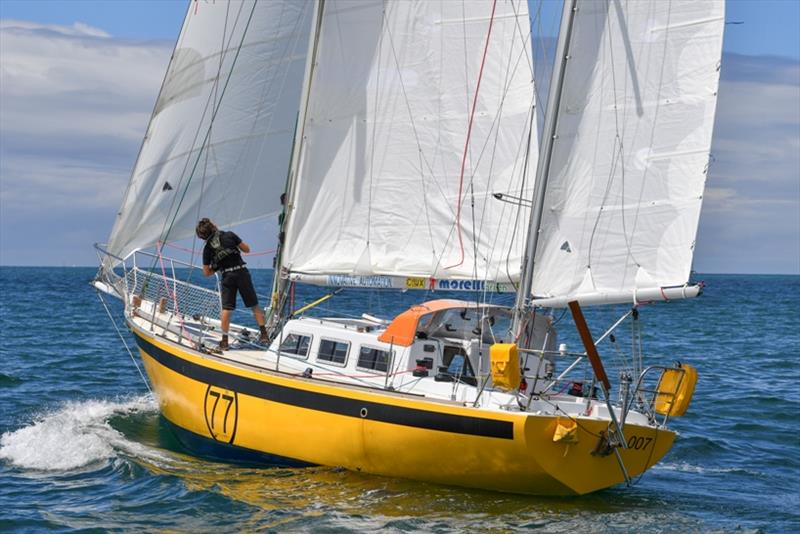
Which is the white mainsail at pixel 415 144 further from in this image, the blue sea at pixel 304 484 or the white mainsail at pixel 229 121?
the blue sea at pixel 304 484

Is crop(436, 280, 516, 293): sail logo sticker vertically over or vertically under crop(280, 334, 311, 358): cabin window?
over

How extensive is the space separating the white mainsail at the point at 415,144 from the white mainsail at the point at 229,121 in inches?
24.3

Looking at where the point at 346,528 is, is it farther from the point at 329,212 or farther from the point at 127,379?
the point at 127,379

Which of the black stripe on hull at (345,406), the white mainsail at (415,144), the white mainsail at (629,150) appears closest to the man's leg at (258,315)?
the white mainsail at (415,144)

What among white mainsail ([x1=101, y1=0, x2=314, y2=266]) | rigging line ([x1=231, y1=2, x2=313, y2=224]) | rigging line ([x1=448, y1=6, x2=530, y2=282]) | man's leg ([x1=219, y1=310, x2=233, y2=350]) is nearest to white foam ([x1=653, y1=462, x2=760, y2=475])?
rigging line ([x1=448, y1=6, x2=530, y2=282])

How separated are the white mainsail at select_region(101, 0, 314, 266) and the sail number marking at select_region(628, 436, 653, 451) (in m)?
7.21

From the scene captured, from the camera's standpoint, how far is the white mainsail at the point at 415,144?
1738 cm

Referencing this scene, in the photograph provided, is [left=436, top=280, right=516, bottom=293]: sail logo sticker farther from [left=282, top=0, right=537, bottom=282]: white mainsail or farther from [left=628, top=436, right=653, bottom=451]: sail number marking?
[left=628, top=436, right=653, bottom=451]: sail number marking

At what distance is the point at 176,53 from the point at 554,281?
307 inches

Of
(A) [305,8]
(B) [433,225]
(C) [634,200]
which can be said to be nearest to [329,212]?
(B) [433,225]

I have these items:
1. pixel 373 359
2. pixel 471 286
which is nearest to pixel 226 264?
pixel 373 359

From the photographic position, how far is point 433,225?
17906 mm

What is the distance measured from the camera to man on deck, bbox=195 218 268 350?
58.4 feet

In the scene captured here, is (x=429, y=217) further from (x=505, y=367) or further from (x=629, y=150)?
(x=505, y=367)
